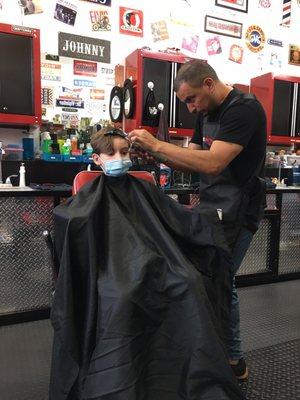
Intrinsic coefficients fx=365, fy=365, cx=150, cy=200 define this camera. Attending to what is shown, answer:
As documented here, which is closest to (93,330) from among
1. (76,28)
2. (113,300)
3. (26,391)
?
(113,300)

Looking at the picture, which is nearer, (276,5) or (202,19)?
(202,19)

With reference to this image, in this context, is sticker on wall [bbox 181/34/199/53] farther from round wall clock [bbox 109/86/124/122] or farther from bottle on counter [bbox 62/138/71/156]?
bottle on counter [bbox 62/138/71/156]

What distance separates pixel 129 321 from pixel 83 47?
2.60 metres

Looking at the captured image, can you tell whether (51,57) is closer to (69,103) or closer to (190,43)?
(69,103)

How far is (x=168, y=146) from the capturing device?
5.32 ft

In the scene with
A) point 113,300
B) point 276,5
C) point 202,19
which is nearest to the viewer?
point 113,300

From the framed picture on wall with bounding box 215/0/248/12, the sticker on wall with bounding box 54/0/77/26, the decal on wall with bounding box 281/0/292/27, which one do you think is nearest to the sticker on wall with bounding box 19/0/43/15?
the sticker on wall with bounding box 54/0/77/26

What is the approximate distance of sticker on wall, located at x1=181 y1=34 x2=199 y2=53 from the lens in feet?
11.8

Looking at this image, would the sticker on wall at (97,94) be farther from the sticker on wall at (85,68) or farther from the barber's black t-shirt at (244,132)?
the barber's black t-shirt at (244,132)

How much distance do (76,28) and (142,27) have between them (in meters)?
0.63

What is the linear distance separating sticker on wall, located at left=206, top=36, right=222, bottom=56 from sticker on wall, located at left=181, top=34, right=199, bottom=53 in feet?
0.49

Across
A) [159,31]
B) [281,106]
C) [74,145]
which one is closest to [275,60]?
[281,106]

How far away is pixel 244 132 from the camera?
1.62 m

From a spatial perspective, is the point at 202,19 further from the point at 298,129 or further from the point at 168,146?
the point at 168,146
